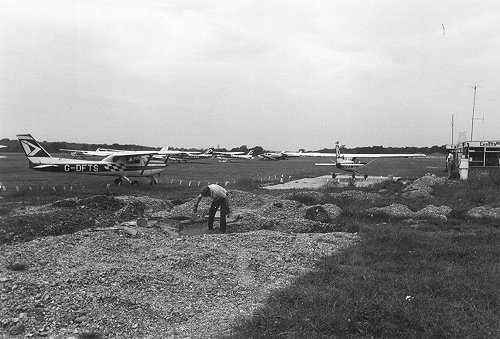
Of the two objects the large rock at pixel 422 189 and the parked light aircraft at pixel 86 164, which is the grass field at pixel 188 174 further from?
the large rock at pixel 422 189

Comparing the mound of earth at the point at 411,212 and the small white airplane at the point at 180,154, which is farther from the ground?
the small white airplane at the point at 180,154

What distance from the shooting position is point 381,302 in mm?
6270

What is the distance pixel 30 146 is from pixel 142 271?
22.0 meters

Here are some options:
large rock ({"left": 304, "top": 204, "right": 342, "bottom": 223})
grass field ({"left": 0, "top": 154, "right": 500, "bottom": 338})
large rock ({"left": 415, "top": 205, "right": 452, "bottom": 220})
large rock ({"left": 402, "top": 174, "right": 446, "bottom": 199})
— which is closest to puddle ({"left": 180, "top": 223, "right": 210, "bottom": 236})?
large rock ({"left": 304, "top": 204, "right": 342, "bottom": 223})

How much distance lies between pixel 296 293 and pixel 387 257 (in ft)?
11.5

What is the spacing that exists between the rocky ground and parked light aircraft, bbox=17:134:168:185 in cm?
1225

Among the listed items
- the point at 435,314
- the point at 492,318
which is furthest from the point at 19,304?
the point at 492,318

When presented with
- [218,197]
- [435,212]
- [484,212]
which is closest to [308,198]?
[435,212]

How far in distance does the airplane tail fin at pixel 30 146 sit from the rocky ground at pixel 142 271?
1382 centimetres

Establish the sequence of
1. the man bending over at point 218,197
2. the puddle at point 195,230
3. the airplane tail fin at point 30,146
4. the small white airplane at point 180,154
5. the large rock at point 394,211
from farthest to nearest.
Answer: the small white airplane at point 180,154
the airplane tail fin at point 30,146
the large rock at point 394,211
the puddle at point 195,230
the man bending over at point 218,197

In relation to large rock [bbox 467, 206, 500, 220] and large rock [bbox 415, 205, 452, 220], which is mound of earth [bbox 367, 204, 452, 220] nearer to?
large rock [bbox 415, 205, 452, 220]

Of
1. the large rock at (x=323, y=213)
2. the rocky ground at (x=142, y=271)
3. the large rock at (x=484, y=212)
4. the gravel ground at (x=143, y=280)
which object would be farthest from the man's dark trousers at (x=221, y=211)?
the large rock at (x=484, y=212)

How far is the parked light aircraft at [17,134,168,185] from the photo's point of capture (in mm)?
25766

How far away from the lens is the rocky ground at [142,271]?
5.74m
